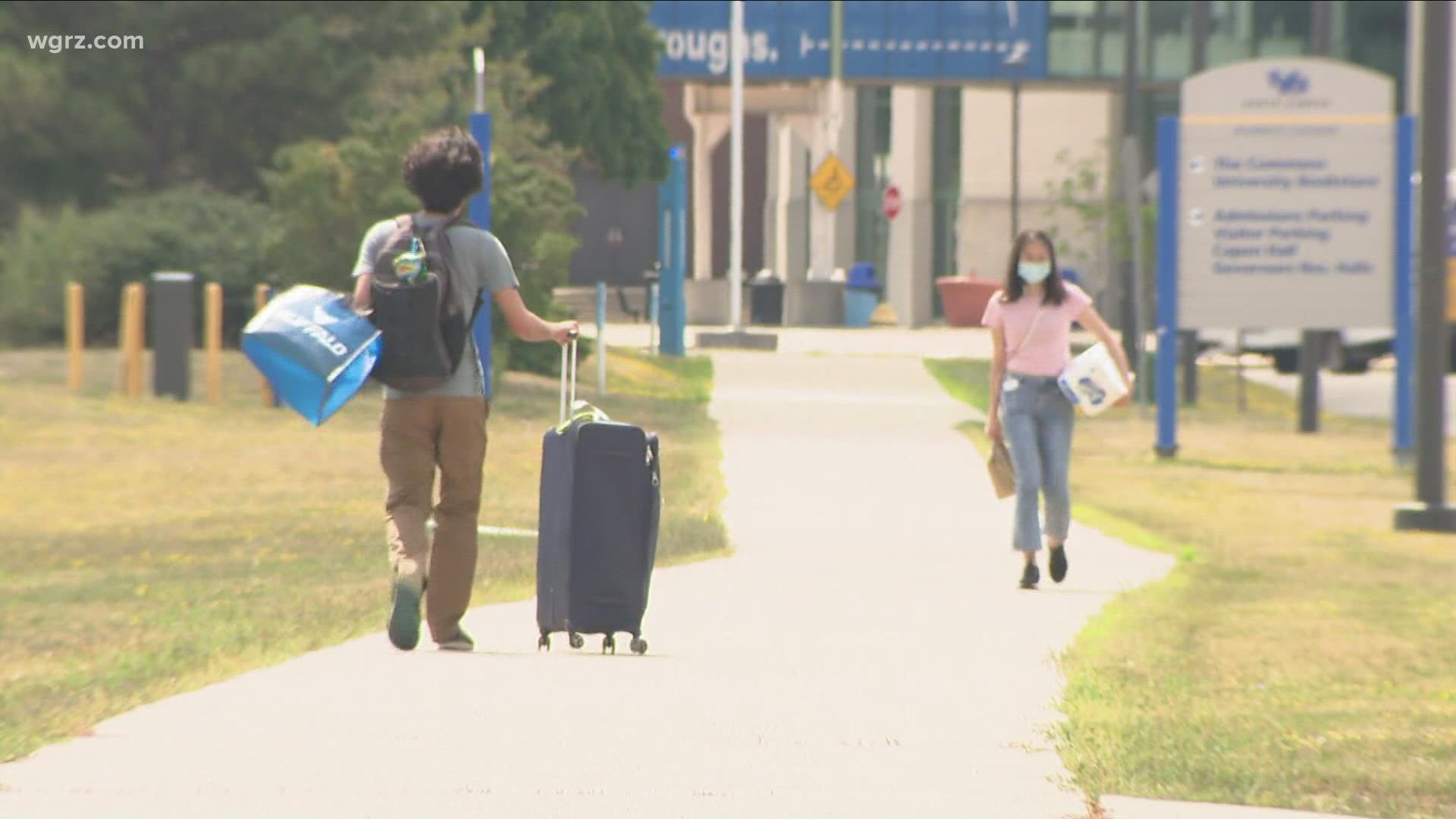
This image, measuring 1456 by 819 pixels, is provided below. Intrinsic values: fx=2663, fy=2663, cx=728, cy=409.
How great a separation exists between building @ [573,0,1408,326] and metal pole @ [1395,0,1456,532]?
34.4m

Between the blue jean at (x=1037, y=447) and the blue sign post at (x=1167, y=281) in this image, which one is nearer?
the blue jean at (x=1037, y=447)

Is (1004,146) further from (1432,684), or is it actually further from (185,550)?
(1432,684)

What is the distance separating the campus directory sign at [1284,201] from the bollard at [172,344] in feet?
27.7

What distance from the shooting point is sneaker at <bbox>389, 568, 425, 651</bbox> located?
28.0 ft

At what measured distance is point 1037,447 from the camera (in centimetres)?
1206

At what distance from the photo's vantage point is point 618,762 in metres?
6.51

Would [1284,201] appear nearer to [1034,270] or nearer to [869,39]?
[1034,270]

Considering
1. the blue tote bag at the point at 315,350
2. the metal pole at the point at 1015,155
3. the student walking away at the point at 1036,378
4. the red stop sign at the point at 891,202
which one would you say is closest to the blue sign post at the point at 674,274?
the metal pole at the point at 1015,155

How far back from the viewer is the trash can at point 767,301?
162ft

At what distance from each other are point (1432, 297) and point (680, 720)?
859 cm

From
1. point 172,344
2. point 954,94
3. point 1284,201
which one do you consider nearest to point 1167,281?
point 1284,201

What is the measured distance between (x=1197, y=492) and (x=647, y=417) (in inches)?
248

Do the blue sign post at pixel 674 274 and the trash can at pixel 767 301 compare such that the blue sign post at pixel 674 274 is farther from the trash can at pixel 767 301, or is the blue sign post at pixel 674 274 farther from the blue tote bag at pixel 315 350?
the blue tote bag at pixel 315 350

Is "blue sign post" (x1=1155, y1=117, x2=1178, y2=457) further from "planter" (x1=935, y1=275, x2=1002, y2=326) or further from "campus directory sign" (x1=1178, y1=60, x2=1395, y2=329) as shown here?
"planter" (x1=935, y1=275, x2=1002, y2=326)
